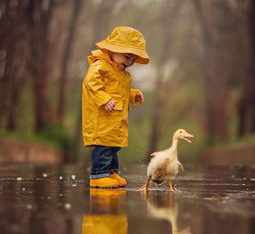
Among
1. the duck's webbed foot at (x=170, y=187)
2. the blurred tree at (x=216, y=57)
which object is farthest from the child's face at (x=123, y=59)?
the blurred tree at (x=216, y=57)

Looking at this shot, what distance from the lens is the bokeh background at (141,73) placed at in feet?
94.8

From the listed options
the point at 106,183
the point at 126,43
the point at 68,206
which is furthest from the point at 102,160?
the point at 68,206

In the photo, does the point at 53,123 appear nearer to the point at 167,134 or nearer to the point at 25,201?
the point at 167,134

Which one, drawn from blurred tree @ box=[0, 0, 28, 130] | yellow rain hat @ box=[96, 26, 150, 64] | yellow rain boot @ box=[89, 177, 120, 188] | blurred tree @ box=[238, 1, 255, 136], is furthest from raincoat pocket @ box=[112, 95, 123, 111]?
blurred tree @ box=[238, 1, 255, 136]

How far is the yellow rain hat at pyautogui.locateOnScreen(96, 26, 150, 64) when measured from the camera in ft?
39.5

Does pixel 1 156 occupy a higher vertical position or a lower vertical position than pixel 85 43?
lower

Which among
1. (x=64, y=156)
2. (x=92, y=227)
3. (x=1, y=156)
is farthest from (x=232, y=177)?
(x=64, y=156)

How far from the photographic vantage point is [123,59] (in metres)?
12.2

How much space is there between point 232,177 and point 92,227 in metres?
7.64

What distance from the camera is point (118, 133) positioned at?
12.0 meters

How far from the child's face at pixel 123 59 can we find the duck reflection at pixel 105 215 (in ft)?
5.84

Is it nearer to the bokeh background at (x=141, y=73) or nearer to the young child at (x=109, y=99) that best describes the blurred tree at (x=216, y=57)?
the bokeh background at (x=141, y=73)

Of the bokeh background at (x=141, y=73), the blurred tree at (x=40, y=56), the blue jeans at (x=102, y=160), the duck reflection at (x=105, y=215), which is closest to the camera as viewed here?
the duck reflection at (x=105, y=215)

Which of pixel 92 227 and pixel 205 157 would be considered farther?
pixel 205 157
